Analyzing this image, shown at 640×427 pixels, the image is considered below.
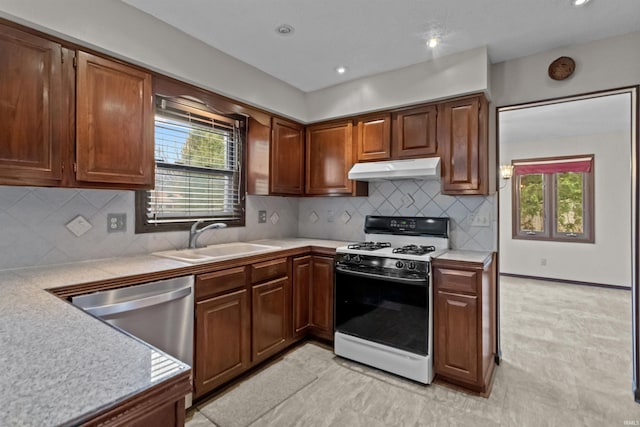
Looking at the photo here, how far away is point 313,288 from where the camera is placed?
9.97 ft

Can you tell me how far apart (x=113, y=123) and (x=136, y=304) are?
1095 mm

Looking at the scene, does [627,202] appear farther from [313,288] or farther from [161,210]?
[161,210]

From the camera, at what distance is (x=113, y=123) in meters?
1.96

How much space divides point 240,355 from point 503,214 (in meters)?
5.57

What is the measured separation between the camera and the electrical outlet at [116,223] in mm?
2225

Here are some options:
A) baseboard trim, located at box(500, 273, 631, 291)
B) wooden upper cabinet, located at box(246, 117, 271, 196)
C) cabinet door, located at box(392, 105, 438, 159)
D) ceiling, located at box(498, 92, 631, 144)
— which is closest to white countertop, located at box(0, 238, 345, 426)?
wooden upper cabinet, located at box(246, 117, 271, 196)

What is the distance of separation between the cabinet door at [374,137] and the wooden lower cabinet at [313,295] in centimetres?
106

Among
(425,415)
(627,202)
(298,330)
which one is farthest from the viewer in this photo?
(627,202)

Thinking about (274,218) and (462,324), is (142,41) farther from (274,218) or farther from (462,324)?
(462,324)

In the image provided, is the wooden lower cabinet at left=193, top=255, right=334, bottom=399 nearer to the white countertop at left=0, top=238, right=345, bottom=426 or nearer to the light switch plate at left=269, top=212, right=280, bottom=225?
the light switch plate at left=269, top=212, right=280, bottom=225

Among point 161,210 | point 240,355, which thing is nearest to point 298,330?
point 240,355

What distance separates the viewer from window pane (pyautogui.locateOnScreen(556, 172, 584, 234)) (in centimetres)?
542

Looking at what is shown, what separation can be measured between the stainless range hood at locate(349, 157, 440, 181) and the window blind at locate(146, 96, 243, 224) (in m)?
1.20

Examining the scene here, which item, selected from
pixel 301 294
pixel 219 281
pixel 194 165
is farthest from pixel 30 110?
pixel 301 294
